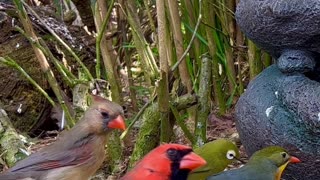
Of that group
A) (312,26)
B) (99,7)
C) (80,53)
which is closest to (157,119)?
(99,7)

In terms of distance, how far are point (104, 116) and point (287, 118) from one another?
2.07 feet

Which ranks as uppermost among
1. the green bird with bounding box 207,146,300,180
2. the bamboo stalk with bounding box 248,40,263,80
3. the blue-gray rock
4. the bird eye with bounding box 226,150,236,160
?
the blue-gray rock

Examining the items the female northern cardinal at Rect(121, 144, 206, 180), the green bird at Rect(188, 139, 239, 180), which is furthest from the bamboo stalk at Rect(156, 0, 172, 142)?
the female northern cardinal at Rect(121, 144, 206, 180)

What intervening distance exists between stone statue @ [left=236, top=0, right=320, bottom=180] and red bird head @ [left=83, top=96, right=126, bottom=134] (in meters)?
0.46

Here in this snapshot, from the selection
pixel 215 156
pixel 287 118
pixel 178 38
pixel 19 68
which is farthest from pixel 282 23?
pixel 19 68

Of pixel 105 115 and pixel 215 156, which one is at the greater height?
pixel 105 115

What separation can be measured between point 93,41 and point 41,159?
219 centimetres

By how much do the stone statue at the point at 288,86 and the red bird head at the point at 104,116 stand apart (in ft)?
1.51

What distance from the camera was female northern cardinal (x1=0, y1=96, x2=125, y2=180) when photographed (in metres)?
3.10

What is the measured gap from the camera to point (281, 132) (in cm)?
311

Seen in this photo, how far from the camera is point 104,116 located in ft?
10.2

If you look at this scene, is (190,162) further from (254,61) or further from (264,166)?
(254,61)

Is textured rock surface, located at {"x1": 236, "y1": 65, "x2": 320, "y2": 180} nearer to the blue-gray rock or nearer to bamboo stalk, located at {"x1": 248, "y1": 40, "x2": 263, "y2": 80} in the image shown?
the blue-gray rock

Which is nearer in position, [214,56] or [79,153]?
[79,153]
